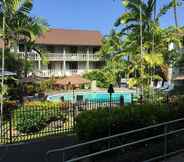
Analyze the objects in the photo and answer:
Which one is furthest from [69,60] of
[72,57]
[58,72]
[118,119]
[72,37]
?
[118,119]

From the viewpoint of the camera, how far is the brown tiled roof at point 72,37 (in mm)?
58750

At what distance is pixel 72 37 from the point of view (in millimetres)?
61156

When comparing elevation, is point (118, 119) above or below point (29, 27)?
below

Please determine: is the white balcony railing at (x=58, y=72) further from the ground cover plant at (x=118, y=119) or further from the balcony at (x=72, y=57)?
the ground cover plant at (x=118, y=119)

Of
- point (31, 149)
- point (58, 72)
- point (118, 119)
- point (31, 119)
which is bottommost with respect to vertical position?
point (31, 149)

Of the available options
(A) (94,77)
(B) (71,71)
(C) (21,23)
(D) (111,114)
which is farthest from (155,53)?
Result: (B) (71,71)

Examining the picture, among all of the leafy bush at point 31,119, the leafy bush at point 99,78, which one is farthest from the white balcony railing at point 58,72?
the leafy bush at point 31,119

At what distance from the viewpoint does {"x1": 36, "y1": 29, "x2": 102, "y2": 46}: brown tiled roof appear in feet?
193

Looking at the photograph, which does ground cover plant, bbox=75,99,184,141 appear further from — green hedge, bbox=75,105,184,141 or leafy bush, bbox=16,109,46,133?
leafy bush, bbox=16,109,46,133

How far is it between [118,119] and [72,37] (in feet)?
171

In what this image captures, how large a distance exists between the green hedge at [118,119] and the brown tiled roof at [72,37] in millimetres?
47454

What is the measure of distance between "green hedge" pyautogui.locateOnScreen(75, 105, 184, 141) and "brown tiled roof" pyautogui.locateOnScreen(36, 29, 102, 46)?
47.5 metres

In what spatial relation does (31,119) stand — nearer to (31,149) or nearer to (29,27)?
(31,149)

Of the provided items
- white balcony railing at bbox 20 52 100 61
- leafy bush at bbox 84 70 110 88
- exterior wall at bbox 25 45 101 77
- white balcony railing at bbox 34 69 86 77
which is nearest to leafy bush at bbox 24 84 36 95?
leafy bush at bbox 84 70 110 88
